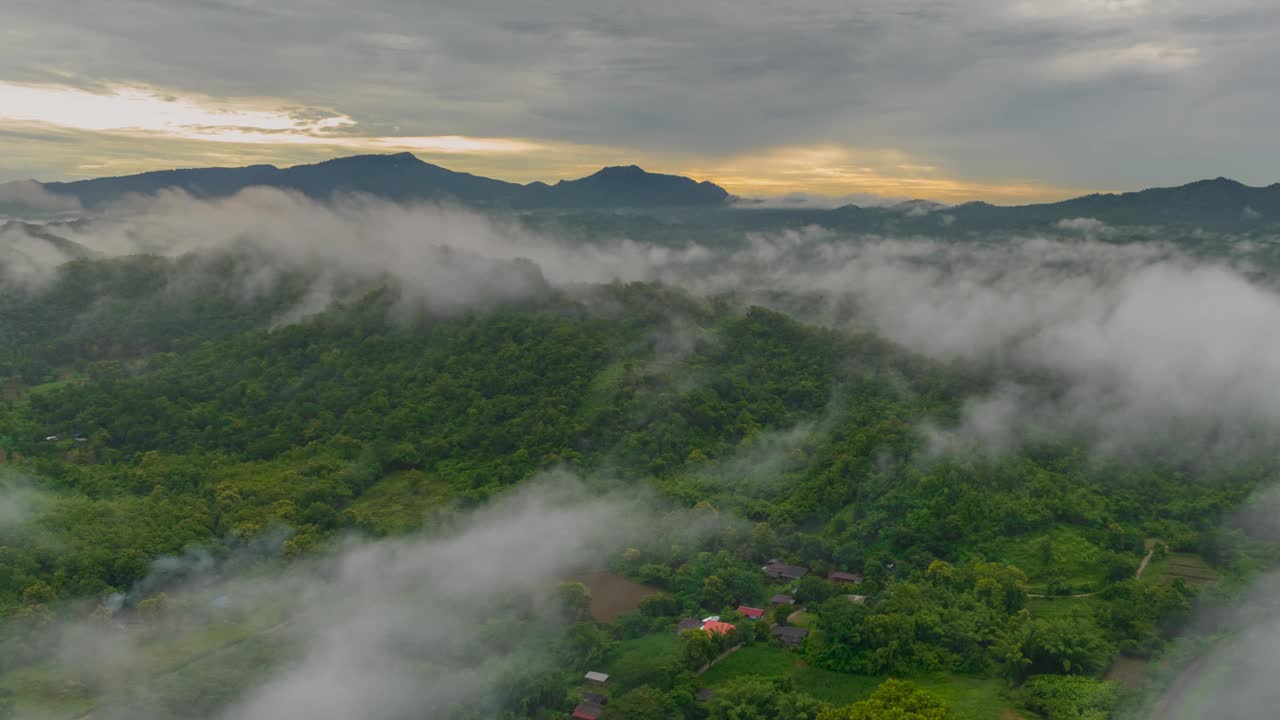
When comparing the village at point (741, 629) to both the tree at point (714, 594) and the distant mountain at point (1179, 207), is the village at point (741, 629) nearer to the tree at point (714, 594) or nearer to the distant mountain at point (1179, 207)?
the tree at point (714, 594)

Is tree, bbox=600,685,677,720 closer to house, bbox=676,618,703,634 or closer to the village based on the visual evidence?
the village

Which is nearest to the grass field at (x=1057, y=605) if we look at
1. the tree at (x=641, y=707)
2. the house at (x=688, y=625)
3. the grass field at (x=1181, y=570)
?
the grass field at (x=1181, y=570)

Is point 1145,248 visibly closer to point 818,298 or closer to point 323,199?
point 818,298

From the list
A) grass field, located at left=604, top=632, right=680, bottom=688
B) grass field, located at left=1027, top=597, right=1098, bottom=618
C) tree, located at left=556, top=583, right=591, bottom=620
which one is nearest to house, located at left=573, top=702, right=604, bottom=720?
grass field, located at left=604, top=632, right=680, bottom=688

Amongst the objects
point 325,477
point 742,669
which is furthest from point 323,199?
point 742,669

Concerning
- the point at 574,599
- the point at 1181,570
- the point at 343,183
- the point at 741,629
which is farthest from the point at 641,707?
the point at 343,183

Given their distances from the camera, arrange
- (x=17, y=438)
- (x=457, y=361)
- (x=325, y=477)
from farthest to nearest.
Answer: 1. (x=457, y=361)
2. (x=17, y=438)
3. (x=325, y=477)

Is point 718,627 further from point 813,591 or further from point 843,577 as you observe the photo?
point 843,577
